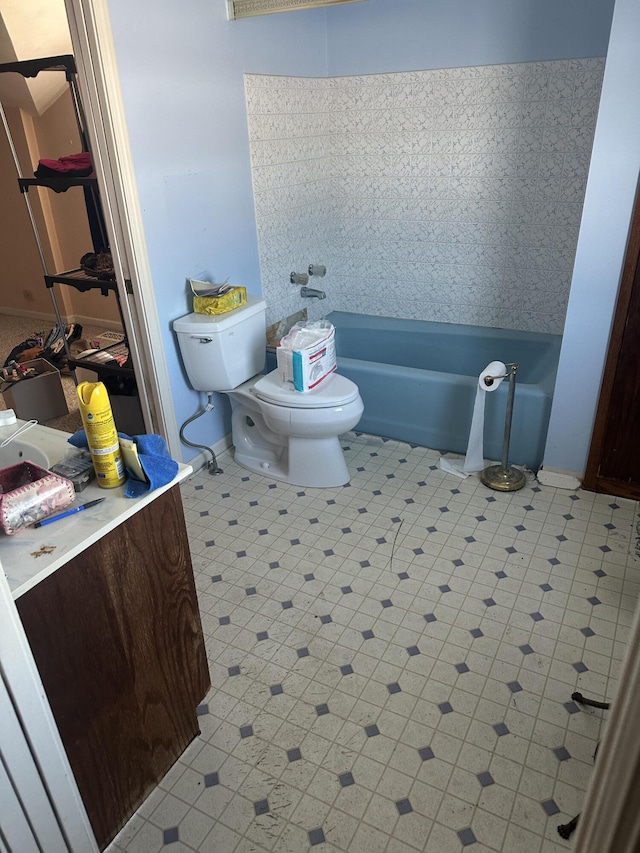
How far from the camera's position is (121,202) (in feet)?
7.72

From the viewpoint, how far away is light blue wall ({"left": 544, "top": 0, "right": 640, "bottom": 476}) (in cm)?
210

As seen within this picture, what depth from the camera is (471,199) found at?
133 inches

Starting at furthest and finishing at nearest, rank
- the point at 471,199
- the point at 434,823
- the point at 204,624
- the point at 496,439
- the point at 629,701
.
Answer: the point at 471,199 < the point at 496,439 < the point at 204,624 < the point at 434,823 < the point at 629,701

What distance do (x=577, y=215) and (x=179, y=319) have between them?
209 centimetres

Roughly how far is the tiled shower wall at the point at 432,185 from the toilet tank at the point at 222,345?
49 centimetres

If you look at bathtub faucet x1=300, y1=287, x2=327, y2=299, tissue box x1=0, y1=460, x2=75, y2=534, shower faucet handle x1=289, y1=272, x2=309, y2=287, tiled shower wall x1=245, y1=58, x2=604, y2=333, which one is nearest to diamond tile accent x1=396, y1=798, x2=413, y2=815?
tissue box x1=0, y1=460, x2=75, y2=534

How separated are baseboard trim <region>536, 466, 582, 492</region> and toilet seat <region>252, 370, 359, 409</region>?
3.09ft

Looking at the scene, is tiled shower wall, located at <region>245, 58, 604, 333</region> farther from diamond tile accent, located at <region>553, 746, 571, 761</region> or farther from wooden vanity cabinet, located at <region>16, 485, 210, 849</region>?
diamond tile accent, located at <region>553, 746, 571, 761</region>

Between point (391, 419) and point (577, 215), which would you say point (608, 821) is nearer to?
point (391, 419)

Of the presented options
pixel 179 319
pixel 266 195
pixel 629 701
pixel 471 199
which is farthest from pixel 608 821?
pixel 471 199

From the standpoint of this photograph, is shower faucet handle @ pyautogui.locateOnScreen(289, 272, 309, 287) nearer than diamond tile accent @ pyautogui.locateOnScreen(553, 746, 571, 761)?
No

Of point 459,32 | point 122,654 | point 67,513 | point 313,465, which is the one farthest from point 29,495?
point 459,32

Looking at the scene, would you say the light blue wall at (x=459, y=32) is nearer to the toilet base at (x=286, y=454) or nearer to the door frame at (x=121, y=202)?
the door frame at (x=121, y=202)

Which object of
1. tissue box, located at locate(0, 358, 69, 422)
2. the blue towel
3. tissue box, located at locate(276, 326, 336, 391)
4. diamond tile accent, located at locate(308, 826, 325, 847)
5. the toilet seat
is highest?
the blue towel
